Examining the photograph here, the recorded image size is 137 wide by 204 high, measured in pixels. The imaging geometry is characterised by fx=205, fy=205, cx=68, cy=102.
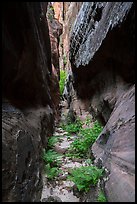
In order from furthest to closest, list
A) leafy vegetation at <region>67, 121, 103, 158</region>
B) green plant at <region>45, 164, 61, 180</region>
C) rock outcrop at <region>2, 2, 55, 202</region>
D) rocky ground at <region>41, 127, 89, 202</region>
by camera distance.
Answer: leafy vegetation at <region>67, 121, 103, 158</region> → green plant at <region>45, 164, 61, 180</region> → rocky ground at <region>41, 127, 89, 202</region> → rock outcrop at <region>2, 2, 55, 202</region>

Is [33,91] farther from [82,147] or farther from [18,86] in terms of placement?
[82,147]

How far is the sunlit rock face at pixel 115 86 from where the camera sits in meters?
3.79

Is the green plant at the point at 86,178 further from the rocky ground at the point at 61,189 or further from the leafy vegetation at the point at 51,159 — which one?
the leafy vegetation at the point at 51,159

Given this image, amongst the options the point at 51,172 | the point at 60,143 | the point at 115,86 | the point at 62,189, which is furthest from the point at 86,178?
the point at 60,143

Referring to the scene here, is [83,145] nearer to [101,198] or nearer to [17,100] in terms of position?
[17,100]

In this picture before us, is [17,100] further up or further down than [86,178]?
further up

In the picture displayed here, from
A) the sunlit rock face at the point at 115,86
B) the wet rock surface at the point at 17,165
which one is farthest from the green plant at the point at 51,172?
the sunlit rock face at the point at 115,86

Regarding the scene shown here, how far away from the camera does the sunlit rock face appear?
3.79m

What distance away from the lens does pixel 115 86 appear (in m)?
6.87

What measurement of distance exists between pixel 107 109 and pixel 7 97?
394 cm

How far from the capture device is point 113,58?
6680 millimetres

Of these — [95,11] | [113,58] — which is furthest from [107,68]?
[95,11]

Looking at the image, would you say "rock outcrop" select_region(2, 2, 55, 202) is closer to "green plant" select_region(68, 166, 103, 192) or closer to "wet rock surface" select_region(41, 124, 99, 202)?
"wet rock surface" select_region(41, 124, 99, 202)

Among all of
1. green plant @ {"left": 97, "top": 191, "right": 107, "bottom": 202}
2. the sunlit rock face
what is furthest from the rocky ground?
the sunlit rock face
